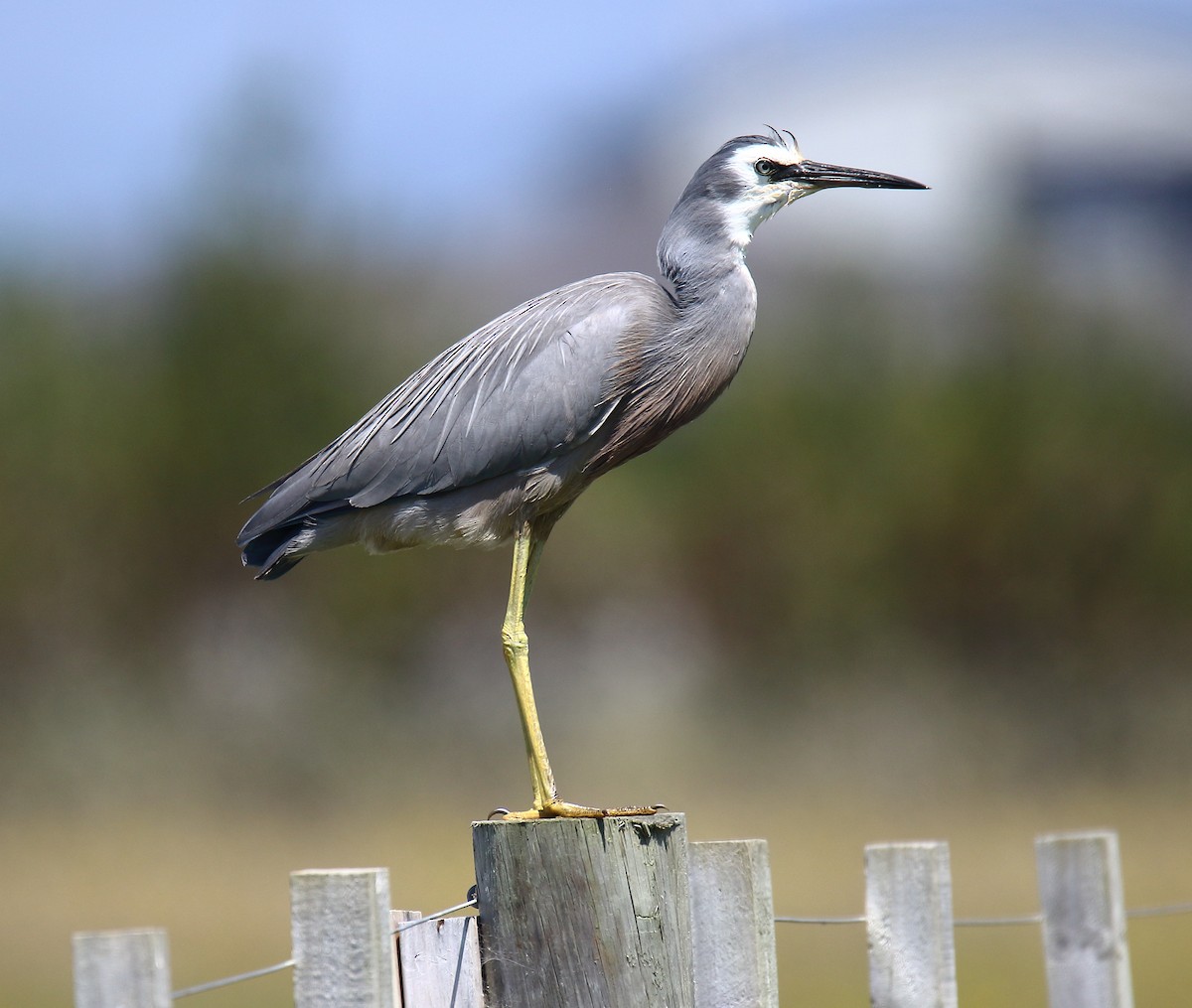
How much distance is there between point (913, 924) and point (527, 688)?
1.28 metres

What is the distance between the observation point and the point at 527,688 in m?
4.09

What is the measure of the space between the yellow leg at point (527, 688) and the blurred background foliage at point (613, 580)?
1066 cm

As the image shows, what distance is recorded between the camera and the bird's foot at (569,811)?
3.47 metres

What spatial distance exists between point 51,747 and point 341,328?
19.6 feet

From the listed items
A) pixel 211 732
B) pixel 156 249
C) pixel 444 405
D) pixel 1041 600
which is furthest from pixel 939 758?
pixel 444 405

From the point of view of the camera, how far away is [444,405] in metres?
4.58

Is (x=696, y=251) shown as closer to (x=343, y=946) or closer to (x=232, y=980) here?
(x=343, y=946)

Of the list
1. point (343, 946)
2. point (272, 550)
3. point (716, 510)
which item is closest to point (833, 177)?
point (272, 550)

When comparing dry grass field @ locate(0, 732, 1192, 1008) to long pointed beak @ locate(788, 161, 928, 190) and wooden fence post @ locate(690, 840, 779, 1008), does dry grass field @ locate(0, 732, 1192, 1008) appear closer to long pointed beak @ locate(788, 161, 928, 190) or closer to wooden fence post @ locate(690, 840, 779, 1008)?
long pointed beak @ locate(788, 161, 928, 190)

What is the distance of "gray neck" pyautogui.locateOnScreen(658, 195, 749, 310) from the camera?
15.3ft

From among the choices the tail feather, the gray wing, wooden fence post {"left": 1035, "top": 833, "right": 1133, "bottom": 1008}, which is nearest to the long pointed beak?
the gray wing

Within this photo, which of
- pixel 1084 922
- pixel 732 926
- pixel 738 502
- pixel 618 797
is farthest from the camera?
pixel 738 502

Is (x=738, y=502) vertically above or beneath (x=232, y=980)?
above

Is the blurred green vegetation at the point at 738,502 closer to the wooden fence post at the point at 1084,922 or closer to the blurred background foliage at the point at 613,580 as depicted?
the blurred background foliage at the point at 613,580
